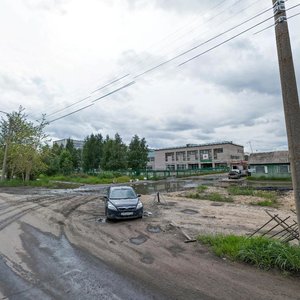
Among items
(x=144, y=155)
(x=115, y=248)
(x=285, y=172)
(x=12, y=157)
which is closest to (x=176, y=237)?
(x=115, y=248)

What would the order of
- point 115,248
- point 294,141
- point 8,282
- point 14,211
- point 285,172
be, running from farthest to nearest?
point 285,172 → point 14,211 → point 115,248 → point 294,141 → point 8,282

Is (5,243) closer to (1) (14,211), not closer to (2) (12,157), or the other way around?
(1) (14,211)

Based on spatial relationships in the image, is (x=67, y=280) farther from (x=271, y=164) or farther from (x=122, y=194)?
(x=271, y=164)

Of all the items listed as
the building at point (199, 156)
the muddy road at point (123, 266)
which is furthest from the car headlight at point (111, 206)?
the building at point (199, 156)

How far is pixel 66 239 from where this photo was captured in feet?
29.2

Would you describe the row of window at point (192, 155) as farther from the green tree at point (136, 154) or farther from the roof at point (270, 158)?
the roof at point (270, 158)

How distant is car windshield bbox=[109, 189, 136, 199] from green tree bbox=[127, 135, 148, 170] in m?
51.8

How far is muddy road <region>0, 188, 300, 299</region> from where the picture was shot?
498 cm

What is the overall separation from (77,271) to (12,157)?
34.6m

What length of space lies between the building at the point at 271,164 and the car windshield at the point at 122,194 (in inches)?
1506

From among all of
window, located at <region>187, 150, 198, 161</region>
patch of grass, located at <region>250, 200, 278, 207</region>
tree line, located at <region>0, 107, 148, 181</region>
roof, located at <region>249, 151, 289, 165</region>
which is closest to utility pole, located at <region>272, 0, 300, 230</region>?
patch of grass, located at <region>250, 200, 278, 207</region>

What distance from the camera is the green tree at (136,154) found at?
216 feet

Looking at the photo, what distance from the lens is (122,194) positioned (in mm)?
13625

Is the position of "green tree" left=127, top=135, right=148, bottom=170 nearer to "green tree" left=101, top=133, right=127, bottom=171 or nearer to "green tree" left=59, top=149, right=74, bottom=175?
"green tree" left=101, top=133, right=127, bottom=171
